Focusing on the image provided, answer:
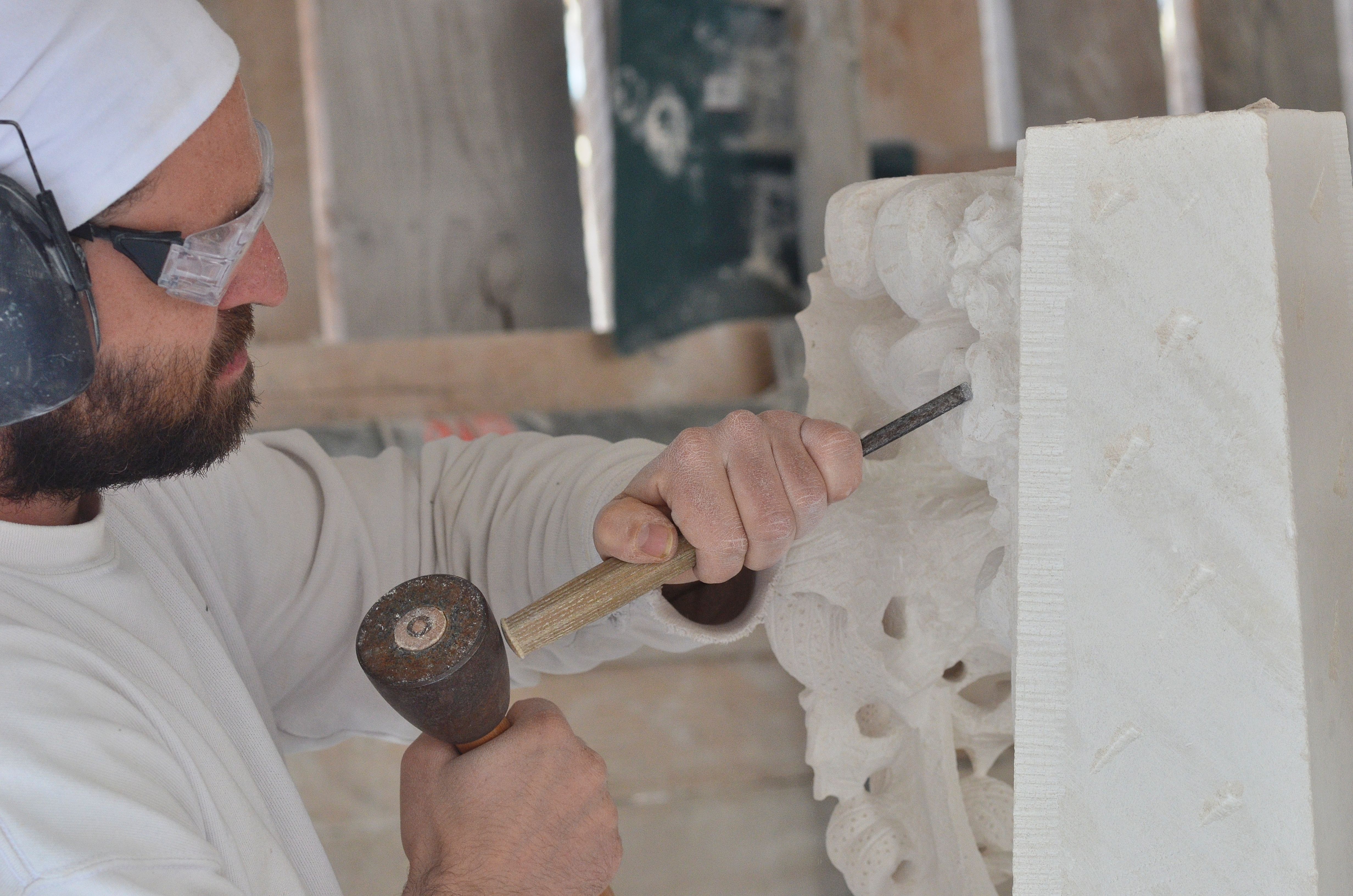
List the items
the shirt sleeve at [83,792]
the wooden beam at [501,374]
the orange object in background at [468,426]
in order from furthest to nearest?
the wooden beam at [501,374]
the orange object in background at [468,426]
the shirt sleeve at [83,792]

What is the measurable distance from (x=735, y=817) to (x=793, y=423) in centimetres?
86

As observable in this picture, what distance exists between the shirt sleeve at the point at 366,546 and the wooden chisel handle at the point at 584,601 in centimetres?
23

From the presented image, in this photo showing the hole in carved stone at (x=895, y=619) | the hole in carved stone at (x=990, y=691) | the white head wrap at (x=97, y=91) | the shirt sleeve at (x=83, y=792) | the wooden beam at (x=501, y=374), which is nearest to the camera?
the shirt sleeve at (x=83, y=792)

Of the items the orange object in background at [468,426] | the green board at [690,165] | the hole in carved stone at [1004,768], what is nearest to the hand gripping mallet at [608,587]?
the hole in carved stone at [1004,768]

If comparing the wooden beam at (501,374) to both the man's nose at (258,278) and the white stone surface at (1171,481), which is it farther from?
the white stone surface at (1171,481)

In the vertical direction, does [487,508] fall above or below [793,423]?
below

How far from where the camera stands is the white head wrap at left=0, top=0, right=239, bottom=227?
80 cm

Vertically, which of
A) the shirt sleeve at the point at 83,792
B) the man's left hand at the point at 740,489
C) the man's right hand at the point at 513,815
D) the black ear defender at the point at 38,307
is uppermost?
the black ear defender at the point at 38,307

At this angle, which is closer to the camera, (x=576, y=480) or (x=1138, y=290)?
(x=1138, y=290)

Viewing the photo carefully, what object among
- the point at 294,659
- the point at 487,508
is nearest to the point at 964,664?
the point at 487,508

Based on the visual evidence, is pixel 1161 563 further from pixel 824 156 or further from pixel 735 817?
pixel 824 156

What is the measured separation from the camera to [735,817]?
1.65 metres

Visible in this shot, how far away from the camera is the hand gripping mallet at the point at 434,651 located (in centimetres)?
82

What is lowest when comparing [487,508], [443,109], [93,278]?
[487,508]
